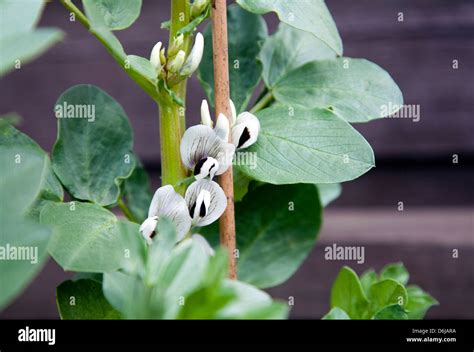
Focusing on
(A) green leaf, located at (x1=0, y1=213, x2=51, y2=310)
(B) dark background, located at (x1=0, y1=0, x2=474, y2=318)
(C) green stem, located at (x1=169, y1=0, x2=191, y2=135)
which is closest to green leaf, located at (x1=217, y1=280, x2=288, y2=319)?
(A) green leaf, located at (x1=0, y1=213, x2=51, y2=310)

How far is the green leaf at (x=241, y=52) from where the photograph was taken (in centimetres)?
34

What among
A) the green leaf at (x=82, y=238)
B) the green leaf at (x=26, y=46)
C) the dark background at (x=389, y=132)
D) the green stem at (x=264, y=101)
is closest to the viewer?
the green leaf at (x=26, y=46)

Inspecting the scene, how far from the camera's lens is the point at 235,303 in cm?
14

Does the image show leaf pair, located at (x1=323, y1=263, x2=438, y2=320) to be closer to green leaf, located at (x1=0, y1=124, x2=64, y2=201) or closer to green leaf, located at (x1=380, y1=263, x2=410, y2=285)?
green leaf, located at (x1=380, y1=263, x2=410, y2=285)

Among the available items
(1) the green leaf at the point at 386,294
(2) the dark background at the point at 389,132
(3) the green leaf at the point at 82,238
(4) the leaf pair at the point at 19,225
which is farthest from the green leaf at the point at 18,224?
(2) the dark background at the point at 389,132

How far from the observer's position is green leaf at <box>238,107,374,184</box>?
26cm

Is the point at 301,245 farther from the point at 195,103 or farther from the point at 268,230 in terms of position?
the point at 195,103

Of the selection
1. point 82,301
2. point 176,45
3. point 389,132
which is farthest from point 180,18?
point 389,132

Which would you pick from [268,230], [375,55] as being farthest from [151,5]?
[268,230]

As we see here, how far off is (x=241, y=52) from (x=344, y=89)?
2.4 inches

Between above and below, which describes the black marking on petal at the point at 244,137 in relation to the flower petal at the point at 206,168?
above

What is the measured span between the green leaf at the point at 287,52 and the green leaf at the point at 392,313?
4.9 inches

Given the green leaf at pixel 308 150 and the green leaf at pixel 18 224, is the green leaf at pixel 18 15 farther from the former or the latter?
the green leaf at pixel 308 150
